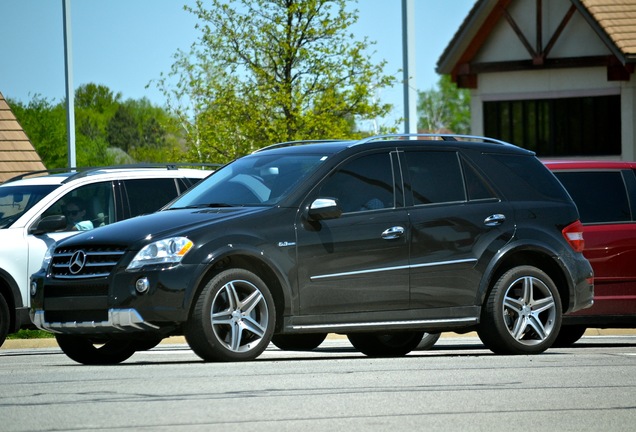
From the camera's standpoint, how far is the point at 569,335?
15.3 m

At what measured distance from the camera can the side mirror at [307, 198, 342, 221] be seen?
11.6 meters

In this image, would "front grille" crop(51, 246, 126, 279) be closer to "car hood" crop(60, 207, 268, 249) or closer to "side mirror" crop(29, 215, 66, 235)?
"car hood" crop(60, 207, 268, 249)

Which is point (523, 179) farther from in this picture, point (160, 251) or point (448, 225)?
point (160, 251)

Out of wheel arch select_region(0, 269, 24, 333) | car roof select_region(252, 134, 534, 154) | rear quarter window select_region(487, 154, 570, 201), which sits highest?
car roof select_region(252, 134, 534, 154)

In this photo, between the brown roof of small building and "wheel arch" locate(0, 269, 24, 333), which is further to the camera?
the brown roof of small building

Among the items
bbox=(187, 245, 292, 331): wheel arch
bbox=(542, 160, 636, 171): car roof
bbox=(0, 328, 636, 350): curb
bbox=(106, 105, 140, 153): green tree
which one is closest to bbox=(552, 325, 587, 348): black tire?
bbox=(542, 160, 636, 171): car roof

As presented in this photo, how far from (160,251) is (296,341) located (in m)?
2.47

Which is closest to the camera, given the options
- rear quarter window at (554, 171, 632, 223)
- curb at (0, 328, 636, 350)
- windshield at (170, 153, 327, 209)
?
windshield at (170, 153, 327, 209)

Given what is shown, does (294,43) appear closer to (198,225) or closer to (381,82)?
(381,82)

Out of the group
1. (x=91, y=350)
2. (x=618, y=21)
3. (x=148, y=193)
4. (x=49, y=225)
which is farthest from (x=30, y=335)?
(x=618, y=21)

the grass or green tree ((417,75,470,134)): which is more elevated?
green tree ((417,75,470,134))

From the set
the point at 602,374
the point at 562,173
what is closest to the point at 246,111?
the point at 562,173

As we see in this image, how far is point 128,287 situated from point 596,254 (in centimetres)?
537

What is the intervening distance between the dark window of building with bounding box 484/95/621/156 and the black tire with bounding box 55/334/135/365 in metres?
28.5
